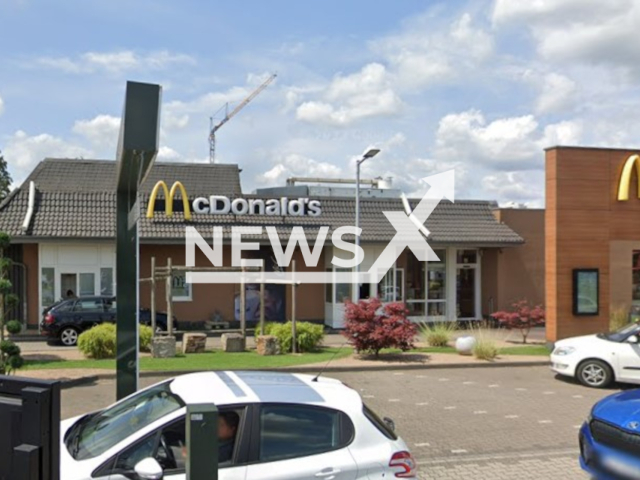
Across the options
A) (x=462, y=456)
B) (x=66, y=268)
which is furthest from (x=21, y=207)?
(x=462, y=456)

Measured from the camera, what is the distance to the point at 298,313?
83.7 feet

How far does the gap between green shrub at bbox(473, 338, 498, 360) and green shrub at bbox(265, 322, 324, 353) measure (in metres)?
4.44

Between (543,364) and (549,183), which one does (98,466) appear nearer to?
(543,364)

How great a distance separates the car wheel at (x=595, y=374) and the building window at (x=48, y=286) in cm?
1787

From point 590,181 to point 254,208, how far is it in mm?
12426

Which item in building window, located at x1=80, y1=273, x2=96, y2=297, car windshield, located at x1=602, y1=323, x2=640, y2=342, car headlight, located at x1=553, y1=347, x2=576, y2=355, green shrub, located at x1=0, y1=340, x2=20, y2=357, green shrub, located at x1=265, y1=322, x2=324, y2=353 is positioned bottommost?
green shrub, located at x1=265, y1=322, x2=324, y2=353

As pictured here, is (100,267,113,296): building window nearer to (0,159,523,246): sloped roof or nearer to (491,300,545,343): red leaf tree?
(0,159,523,246): sloped roof

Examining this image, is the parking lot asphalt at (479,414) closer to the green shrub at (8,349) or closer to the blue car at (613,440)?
the blue car at (613,440)

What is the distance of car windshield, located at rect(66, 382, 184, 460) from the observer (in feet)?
16.2

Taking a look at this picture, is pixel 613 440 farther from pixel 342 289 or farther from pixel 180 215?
pixel 180 215

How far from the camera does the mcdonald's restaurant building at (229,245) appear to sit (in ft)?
74.6

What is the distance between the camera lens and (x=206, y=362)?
1562cm

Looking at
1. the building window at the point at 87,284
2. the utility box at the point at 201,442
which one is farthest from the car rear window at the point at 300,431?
the building window at the point at 87,284

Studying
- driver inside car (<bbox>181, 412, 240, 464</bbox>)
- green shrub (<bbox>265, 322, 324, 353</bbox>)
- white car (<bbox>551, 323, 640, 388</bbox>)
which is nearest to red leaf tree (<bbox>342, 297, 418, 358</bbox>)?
green shrub (<bbox>265, 322, 324, 353</bbox>)
